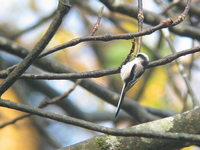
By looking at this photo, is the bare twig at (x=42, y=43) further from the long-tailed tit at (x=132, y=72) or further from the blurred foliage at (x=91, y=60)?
the blurred foliage at (x=91, y=60)

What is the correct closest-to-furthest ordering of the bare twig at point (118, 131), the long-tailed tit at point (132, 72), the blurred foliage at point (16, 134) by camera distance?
the bare twig at point (118, 131) → the long-tailed tit at point (132, 72) → the blurred foliage at point (16, 134)

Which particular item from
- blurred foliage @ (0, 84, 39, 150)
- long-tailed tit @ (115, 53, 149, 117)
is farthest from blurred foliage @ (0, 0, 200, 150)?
long-tailed tit @ (115, 53, 149, 117)

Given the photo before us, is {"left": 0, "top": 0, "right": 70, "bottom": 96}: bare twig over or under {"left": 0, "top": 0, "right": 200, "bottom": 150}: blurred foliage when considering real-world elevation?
under

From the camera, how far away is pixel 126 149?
208cm

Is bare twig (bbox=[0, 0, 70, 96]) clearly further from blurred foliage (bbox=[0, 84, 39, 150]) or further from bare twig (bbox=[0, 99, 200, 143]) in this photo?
blurred foliage (bbox=[0, 84, 39, 150])

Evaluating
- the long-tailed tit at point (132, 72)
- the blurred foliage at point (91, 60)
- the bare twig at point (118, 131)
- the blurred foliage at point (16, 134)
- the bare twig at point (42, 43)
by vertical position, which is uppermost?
the blurred foliage at point (91, 60)

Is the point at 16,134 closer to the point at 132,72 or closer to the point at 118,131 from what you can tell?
the point at 132,72

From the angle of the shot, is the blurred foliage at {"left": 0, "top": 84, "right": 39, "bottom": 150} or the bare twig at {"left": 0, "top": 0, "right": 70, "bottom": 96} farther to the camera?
the blurred foliage at {"left": 0, "top": 84, "right": 39, "bottom": 150}

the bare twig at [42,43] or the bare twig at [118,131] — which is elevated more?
the bare twig at [42,43]

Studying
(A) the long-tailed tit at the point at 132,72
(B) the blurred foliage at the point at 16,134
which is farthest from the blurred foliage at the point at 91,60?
(A) the long-tailed tit at the point at 132,72

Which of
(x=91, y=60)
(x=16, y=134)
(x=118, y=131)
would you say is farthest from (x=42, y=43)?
(x=91, y=60)

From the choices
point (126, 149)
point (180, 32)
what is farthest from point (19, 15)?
point (126, 149)

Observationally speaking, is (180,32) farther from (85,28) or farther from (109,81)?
(85,28)

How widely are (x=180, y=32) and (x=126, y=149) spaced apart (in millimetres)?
1624
